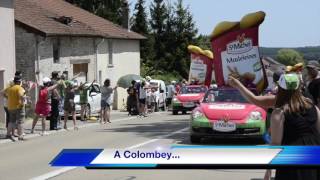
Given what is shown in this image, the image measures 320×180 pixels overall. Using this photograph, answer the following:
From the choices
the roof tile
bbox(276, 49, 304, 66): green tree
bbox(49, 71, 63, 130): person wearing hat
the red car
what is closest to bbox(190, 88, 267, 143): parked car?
bbox(49, 71, 63, 130): person wearing hat

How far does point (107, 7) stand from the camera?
64.5m

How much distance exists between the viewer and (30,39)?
106 feet

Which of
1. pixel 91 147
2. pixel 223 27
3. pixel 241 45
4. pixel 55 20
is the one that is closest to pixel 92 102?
pixel 223 27

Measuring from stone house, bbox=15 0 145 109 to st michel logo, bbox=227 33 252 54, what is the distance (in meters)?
11.4

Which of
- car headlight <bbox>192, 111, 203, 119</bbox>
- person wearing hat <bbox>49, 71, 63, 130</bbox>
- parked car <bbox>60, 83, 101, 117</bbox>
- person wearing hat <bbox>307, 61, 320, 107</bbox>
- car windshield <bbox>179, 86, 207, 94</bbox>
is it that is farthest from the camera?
car windshield <bbox>179, 86, 207, 94</bbox>

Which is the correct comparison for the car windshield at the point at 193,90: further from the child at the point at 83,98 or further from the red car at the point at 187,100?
the child at the point at 83,98

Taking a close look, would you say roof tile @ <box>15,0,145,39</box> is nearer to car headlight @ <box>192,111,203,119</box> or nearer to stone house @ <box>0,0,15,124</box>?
stone house @ <box>0,0,15,124</box>

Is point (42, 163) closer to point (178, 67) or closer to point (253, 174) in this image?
point (253, 174)

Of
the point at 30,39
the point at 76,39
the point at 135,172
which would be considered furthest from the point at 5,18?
the point at 135,172

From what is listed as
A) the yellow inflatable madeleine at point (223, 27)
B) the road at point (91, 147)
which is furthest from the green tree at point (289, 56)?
the road at point (91, 147)

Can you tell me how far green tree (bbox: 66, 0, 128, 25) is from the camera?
206ft

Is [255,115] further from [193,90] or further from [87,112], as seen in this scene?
[193,90]

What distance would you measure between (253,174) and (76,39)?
28489 mm

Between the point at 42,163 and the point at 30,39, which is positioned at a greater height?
the point at 30,39
